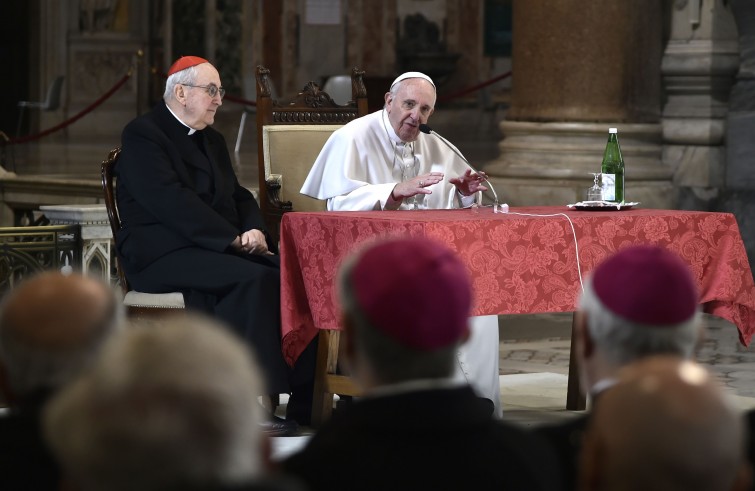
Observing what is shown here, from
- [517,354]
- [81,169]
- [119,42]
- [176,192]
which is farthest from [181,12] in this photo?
[176,192]

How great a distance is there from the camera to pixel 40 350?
1.96 metres

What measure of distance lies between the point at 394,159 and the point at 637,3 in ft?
12.1

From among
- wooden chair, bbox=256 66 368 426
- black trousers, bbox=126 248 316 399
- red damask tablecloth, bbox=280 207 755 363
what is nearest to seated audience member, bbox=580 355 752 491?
red damask tablecloth, bbox=280 207 755 363

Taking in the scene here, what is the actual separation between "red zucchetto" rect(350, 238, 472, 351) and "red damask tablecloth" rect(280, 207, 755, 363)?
2.87 m

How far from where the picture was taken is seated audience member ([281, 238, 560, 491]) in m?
1.90

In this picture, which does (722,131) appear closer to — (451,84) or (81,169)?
(81,169)

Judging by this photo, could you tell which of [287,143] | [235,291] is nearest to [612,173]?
[287,143]

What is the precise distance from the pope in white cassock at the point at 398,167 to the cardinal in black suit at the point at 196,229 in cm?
37

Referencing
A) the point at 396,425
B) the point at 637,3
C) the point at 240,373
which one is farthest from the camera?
the point at 637,3

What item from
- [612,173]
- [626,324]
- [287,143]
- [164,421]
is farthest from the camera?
[287,143]

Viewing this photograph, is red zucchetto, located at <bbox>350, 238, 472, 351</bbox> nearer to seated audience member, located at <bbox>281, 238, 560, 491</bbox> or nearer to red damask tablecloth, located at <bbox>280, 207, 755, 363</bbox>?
seated audience member, located at <bbox>281, 238, 560, 491</bbox>

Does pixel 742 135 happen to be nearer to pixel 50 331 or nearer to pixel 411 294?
pixel 411 294

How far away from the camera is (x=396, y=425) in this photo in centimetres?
192

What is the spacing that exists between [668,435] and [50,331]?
0.89m
